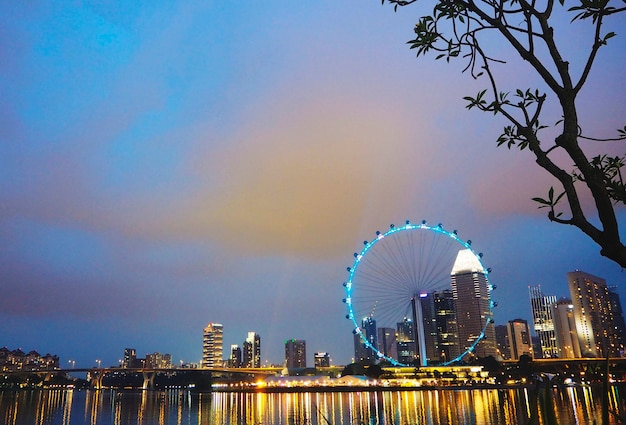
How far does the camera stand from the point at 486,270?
85.6 meters

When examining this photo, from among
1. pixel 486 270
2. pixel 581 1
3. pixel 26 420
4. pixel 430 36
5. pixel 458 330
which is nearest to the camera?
pixel 581 1

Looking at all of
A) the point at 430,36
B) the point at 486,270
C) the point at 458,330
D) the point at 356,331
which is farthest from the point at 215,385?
the point at 430,36

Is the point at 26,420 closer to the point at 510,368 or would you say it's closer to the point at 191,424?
the point at 191,424

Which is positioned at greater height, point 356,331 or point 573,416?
point 356,331

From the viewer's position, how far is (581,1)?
15.6 feet

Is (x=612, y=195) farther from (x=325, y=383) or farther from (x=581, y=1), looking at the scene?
(x=325, y=383)

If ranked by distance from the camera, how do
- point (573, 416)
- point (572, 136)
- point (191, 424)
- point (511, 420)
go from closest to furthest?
point (572, 136)
point (511, 420)
point (573, 416)
point (191, 424)

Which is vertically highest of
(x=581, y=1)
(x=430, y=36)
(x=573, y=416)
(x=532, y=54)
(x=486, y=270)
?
(x=486, y=270)

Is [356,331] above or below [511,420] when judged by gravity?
above

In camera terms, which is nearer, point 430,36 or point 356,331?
point 430,36

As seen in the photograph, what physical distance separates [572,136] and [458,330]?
7317 inches

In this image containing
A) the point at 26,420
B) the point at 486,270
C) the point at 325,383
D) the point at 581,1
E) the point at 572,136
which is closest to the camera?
the point at 572,136

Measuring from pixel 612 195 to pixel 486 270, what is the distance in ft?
280

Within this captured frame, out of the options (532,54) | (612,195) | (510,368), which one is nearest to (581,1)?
(532,54)
